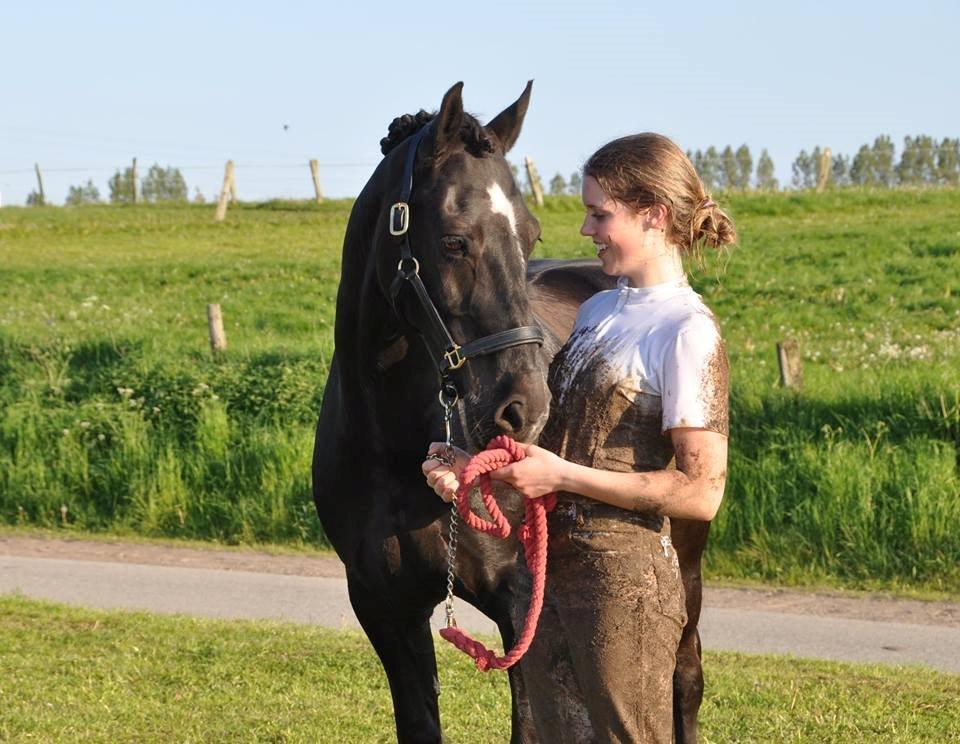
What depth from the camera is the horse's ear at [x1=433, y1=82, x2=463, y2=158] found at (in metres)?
3.54

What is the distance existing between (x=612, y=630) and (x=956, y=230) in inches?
809

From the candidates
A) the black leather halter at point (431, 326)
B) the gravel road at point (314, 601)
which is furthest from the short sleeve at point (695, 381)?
the gravel road at point (314, 601)

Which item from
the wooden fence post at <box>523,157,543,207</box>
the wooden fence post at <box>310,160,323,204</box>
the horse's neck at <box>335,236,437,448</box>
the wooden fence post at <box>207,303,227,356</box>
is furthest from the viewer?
the wooden fence post at <box>310,160,323,204</box>

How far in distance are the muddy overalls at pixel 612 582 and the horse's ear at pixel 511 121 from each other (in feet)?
→ 4.72

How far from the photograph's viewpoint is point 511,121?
399cm

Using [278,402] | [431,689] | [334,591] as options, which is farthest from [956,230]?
[431,689]

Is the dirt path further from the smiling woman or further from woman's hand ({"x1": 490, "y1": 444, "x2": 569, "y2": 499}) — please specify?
woman's hand ({"x1": 490, "y1": 444, "x2": 569, "y2": 499})

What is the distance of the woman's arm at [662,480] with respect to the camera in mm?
2551

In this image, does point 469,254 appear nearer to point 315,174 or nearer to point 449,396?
point 449,396

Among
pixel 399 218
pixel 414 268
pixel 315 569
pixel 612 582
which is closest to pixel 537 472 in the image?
pixel 612 582

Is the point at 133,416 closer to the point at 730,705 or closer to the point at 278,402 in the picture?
the point at 278,402

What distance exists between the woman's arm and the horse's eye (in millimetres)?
971

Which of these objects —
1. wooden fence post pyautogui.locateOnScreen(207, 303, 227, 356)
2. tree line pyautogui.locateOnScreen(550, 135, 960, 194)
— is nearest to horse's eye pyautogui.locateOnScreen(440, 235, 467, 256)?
wooden fence post pyautogui.locateOnScreen(207, 303, 227, 356)

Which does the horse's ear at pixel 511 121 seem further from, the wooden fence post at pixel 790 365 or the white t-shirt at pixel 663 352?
the wooden fence post at pixel 790 365
